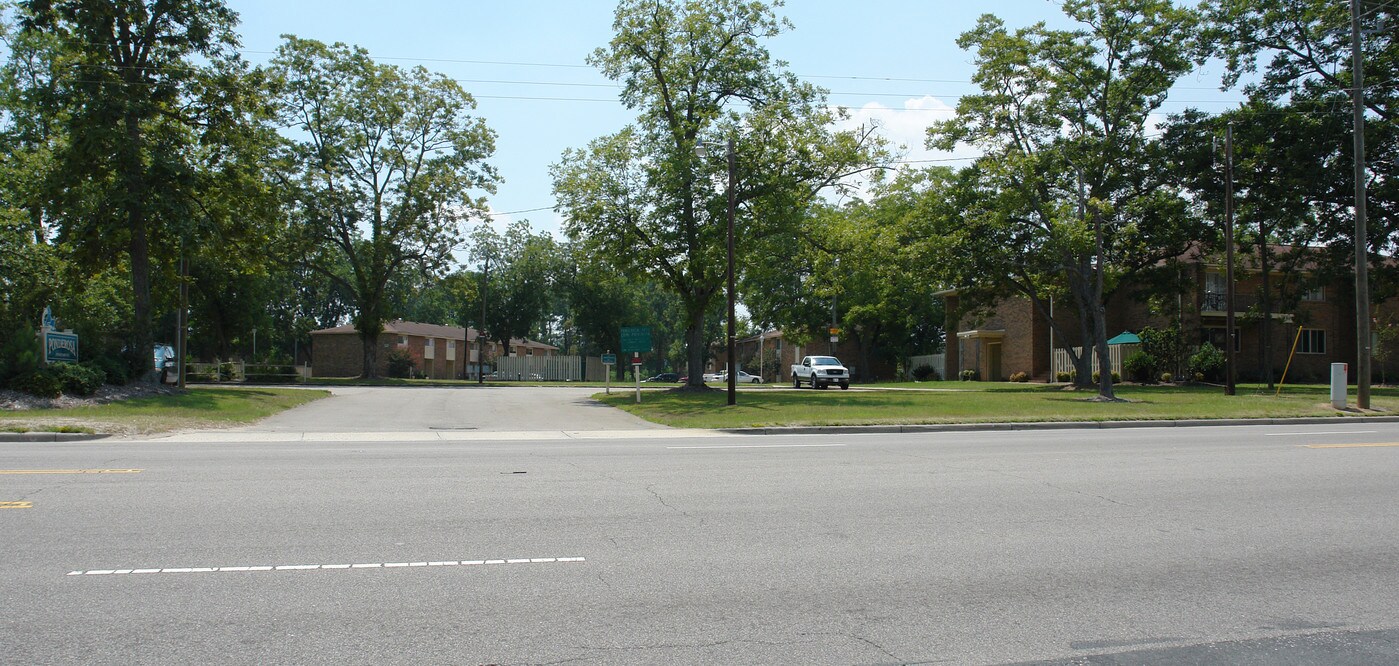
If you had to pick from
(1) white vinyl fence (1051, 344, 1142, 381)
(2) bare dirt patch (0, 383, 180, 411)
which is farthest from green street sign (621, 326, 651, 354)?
(1) white vinyl fence (1051, 344, 1142, 381)


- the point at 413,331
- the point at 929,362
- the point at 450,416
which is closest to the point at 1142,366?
the point at 929,362

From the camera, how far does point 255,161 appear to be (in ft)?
99.5

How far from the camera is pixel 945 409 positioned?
23.8 meters

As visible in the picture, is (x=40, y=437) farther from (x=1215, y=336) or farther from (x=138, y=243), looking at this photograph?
(x=1215, y=336)

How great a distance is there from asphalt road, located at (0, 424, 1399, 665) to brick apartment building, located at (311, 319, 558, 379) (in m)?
53.0

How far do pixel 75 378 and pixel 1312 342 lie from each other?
2093 inches

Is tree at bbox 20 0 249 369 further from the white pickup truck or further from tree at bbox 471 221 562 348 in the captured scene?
tree at bbox 471 221 562 348

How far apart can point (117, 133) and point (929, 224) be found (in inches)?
1150

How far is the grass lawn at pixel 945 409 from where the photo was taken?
21.0m

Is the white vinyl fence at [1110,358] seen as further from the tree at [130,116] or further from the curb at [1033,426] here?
the tree at [130,116]

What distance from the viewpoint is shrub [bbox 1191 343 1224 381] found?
3838 cm

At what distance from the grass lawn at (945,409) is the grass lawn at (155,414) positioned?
1004 cm

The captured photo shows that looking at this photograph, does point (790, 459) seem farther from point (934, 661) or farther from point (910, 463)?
point (934, 661)

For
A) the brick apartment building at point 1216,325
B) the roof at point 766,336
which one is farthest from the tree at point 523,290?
the brick apartment building at point 1216,325
